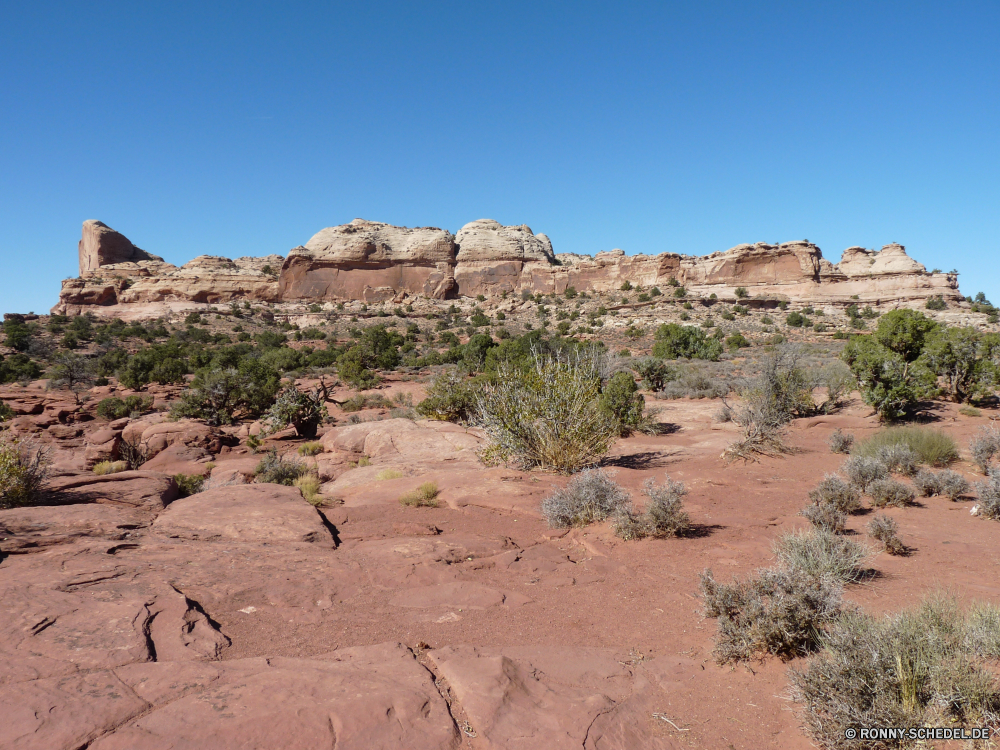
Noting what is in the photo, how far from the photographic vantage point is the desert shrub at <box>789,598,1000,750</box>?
7.48 feet

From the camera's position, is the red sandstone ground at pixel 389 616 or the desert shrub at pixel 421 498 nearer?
the red sandstone ground at pixel 389 616

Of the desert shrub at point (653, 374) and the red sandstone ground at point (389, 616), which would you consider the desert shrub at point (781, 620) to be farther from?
the desert shrub at point (653, 374)

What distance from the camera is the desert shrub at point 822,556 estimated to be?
153 inches

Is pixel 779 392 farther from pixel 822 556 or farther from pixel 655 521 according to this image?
pixel 822 556

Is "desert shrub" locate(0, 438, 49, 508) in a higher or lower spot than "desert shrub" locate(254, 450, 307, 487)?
higher

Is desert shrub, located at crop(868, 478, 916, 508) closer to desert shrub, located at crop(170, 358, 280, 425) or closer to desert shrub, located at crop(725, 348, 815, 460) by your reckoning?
desert shrub, located at crop(725, 348, 815, 460)

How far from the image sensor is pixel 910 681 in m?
2.41

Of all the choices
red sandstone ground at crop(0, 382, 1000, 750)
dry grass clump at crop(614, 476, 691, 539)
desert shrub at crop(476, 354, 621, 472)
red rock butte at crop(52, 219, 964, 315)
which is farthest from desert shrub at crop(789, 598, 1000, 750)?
red rock butte at crop(52, 219, 964, 315)

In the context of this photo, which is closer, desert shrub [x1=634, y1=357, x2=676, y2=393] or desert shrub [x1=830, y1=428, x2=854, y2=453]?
desert shrub [x1=830, y1=428, x2=854, y2=453]

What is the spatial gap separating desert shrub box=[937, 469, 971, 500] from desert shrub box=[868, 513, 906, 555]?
2379 millimetres

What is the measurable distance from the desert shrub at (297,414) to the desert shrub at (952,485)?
13.5 meters

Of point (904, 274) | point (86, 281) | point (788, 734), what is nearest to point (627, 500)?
point (788, 734)

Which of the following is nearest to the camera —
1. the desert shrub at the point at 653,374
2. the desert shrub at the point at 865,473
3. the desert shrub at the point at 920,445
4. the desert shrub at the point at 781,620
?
the desert shrub at the point at 781,620

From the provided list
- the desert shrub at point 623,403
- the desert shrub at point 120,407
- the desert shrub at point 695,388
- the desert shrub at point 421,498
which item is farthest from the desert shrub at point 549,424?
the desert shrub at point 120,407
